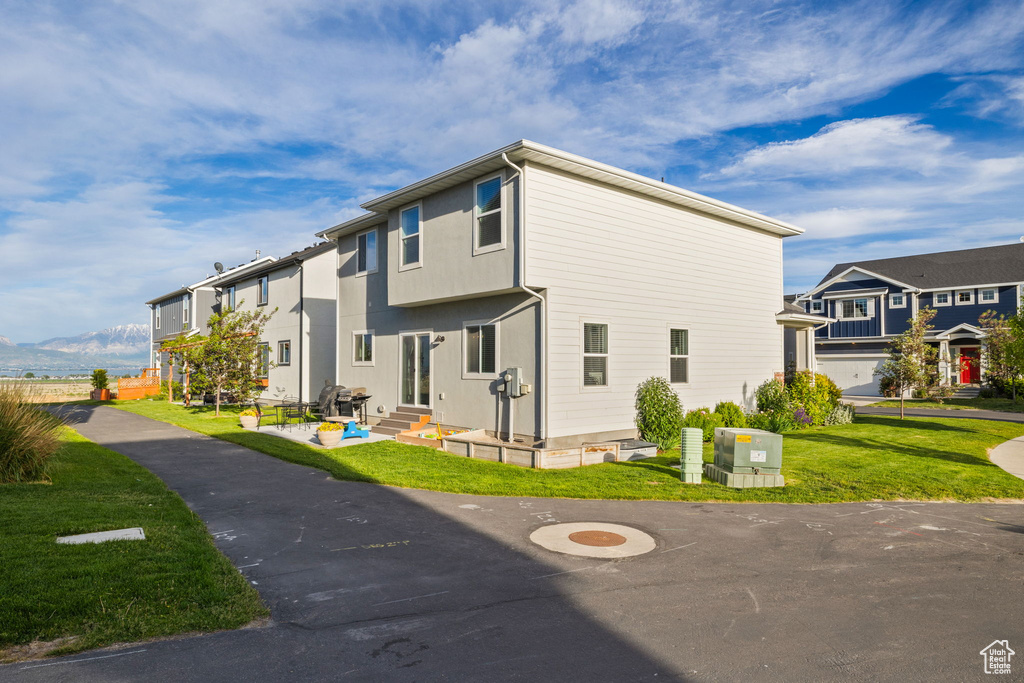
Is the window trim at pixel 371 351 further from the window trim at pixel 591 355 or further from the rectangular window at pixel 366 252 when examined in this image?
the window trim at pixel 591 355

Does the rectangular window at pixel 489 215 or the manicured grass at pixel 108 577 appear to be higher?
the rectangular window at pixel 489 215

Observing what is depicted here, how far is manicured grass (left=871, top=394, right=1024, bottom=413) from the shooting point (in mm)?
24906

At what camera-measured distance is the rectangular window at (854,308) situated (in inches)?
1505

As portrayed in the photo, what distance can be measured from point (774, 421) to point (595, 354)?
21.8ft

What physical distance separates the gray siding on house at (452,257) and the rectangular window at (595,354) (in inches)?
86.3

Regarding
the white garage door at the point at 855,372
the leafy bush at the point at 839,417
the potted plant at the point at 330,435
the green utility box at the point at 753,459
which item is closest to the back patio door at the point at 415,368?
the potted plant at the point at 330,435

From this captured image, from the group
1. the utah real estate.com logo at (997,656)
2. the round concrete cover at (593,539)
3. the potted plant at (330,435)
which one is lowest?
the round concrete cover at (593,539)

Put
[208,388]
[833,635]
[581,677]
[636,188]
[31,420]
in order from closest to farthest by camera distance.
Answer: [581,677], [833,635], [31,420], [636,188], [208,388]

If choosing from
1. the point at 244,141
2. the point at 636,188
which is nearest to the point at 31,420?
the point at 636,188

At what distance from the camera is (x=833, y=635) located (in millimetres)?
4586

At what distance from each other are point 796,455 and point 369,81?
16.1 meters

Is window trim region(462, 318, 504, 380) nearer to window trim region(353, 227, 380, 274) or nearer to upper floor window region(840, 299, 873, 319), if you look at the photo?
window trim region(353, 227, 380, 274)

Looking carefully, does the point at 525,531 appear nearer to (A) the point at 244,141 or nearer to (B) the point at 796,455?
(B) the point at 796,455

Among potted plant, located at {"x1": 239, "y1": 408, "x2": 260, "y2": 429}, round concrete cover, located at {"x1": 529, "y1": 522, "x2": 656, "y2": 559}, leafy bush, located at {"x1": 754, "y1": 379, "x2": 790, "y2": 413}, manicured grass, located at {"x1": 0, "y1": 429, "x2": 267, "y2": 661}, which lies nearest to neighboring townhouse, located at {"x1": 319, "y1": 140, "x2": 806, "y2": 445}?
leafy bush, located at {"x1": 754, "y1": 379, "x2": 790, "y2": 413}
